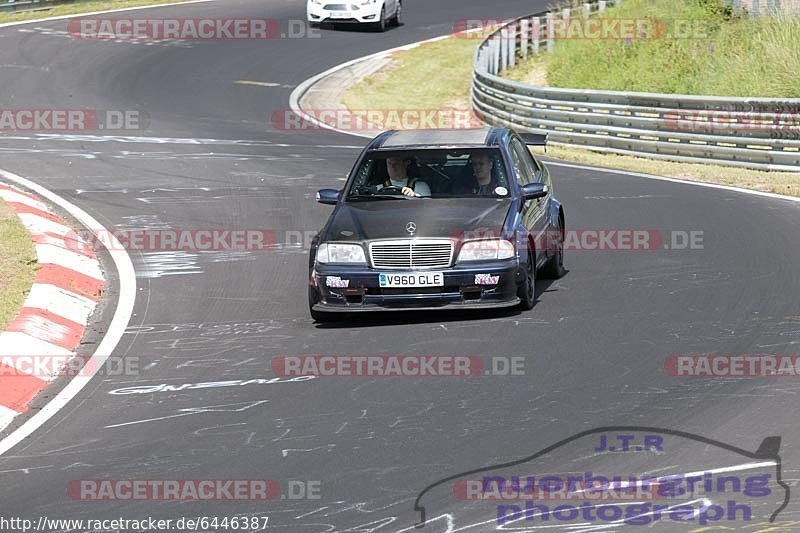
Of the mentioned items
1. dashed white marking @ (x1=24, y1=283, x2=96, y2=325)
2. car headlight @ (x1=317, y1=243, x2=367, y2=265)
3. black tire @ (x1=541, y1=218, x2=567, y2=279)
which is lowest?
dashed white marking @ (x1=24, y1=283, x2=96, y2=325)

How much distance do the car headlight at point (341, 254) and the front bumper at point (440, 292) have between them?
0.31ft

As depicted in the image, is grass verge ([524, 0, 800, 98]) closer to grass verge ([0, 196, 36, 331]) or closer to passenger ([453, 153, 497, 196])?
passenger ([453, 153, 497, 196])

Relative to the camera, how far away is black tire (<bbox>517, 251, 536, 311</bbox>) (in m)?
10.7

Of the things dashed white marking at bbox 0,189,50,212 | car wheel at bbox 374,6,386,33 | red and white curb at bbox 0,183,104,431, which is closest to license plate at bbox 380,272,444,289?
red and white curb at bbox 0,183,104,431

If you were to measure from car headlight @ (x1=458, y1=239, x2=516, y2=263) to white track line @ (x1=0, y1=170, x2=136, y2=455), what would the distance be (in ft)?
9.04

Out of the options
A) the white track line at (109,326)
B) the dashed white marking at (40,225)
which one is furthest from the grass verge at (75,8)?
the dashed white marking at (40,225)

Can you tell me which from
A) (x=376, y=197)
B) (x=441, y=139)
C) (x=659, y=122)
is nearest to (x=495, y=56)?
(x=659, y=122)

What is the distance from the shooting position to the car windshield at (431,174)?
1161 centimetres

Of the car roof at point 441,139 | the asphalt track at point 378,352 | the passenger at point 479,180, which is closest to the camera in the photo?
the asphalt track at point 378,352

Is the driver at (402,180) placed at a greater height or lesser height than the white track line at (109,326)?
greater

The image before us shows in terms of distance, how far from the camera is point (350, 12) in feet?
129

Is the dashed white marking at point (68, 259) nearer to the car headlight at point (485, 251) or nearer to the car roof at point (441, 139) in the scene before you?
the car roof at point (441, 139)

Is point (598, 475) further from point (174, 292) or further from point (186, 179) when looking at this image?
point (186, 179)

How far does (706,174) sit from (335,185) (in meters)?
5.71
